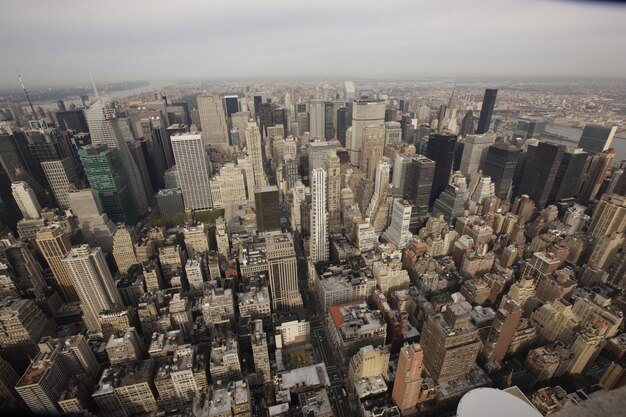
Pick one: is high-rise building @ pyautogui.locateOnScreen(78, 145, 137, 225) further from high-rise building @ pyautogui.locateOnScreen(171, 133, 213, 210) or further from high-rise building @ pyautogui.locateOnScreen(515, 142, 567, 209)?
high-rise building @ pyautogui.locateOnScreen(515, 142, 567, 209)

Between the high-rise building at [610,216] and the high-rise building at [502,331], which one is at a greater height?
the high-rise building at [610,216]

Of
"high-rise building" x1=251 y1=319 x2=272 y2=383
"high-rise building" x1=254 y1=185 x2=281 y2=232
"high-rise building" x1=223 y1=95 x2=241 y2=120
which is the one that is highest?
"high-rise building" x1=223 y1=95 x2=241 y2=120

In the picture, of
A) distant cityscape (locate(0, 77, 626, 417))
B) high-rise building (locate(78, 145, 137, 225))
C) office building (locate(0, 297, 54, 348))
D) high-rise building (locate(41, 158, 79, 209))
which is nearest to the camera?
distant cityscape (locate(0, 77, 626, 417))

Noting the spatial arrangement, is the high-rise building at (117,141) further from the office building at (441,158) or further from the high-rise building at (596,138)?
the high-rise building at (596,138)

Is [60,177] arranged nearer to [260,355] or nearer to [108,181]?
[108,181]

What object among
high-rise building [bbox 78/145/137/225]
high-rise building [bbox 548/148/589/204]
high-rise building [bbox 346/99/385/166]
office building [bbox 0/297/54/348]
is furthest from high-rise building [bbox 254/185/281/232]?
high-rise building [bbox 548/148/589/204]

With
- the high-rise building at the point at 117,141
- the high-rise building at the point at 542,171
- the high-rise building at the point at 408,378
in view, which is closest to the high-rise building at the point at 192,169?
the high-rise building at the point at 117,141

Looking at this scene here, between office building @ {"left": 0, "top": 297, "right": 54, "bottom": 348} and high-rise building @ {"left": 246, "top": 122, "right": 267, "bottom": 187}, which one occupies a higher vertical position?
high-rise building @ {"left": 246, "top": 122, "right": 267, "bottom": 187}

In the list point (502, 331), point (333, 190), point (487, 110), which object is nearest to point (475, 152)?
point (487, 110)
